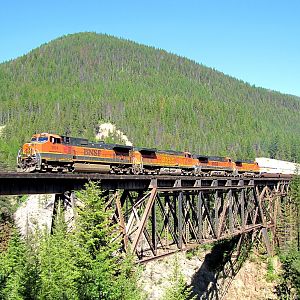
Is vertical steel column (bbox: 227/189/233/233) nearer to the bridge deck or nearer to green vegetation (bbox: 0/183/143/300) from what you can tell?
the bridge deck

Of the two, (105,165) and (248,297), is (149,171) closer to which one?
(105,165)

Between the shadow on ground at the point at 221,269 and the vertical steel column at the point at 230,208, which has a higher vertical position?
the vertical steel column at the point at 230,208

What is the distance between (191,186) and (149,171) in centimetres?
731

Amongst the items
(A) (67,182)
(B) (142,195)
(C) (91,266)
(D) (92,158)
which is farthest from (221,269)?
(C) (91,266)

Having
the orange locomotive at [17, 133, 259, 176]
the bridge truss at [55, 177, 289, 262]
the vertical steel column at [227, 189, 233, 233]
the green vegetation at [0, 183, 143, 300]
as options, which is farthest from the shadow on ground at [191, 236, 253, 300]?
the green vegetation at [0, 183, 143, 300]

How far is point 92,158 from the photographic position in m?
31.0

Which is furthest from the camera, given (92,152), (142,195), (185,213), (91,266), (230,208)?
(230,208)

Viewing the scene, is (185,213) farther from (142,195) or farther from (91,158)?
(91,158)

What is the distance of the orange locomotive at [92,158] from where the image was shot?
2639 centimetres

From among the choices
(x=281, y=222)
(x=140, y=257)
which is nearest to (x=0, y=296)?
(x=140, y=257)

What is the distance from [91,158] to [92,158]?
10 centimetres

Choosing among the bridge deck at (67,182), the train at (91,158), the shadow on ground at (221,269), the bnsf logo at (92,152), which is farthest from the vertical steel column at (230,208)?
the bnsf logo at (92,152)

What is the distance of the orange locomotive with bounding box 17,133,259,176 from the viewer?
26.4 m

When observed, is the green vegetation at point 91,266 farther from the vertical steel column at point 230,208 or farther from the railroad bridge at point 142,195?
the vertical steel column at point 230,208
